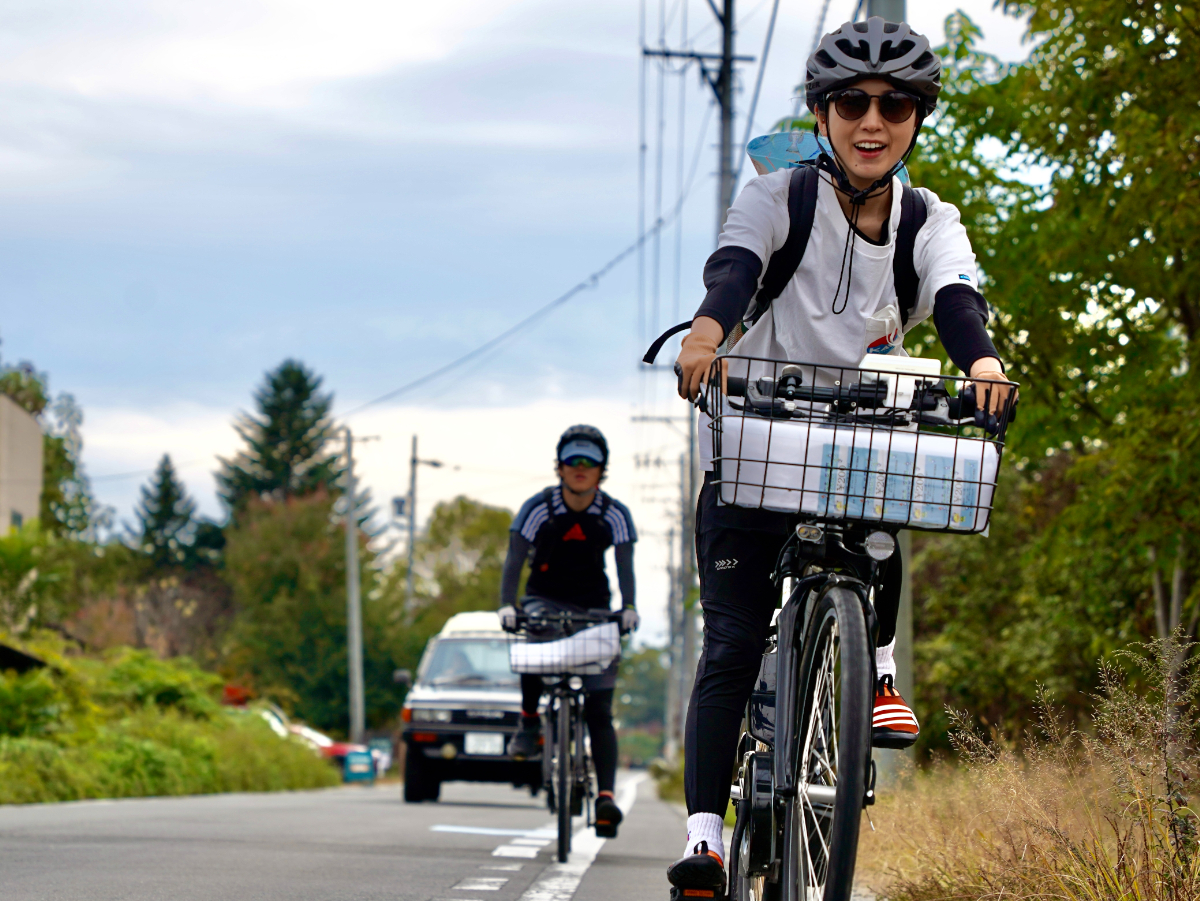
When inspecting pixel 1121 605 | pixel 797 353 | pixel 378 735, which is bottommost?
pixel 378 735

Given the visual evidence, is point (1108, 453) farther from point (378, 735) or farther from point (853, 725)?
point (378, 735)

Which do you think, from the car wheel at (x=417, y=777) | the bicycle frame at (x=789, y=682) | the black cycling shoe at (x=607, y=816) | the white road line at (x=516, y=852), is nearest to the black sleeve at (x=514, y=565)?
the black cycling shoe at (x=607, y=816)

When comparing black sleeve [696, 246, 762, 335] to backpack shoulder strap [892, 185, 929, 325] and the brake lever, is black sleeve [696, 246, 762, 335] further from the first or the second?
backpack shoulder strap [892, 185, 929, 325]

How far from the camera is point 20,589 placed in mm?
22703

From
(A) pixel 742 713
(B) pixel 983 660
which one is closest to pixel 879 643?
(A) pixel 742 713

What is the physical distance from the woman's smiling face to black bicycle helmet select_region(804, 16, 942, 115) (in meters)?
0.04

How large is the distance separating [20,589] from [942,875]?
20.4 meters

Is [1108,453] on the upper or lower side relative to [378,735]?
upper

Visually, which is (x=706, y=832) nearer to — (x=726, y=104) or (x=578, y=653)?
(x=578, y=653)

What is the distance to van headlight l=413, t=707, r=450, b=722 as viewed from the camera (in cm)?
1602

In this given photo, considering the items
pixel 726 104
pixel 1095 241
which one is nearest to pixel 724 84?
pixel 726 104

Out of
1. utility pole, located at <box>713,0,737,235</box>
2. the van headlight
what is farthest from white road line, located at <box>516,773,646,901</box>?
utility pole, located at <box>713,0,737,235</box>

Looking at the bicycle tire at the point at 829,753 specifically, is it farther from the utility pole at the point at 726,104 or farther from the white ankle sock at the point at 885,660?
the utility pole at the point at 726,104

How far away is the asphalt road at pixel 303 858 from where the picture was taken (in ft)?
18.7
